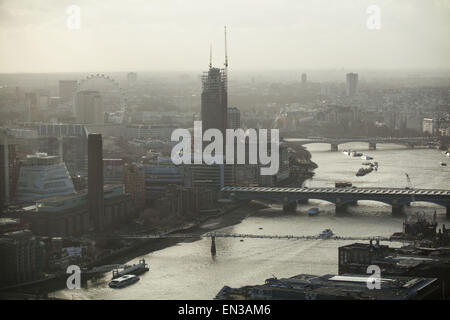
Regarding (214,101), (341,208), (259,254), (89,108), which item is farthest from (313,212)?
(89,108)

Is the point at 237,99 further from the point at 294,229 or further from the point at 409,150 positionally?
the point at 294,229

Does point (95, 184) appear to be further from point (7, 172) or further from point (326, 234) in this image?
point (326, 234)

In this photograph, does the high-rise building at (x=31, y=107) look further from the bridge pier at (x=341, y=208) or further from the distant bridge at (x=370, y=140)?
the bridge pier at (x=341, y=208)

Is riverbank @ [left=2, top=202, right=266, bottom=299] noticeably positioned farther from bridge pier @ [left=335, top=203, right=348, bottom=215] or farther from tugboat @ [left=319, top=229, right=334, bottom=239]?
tugboat @ [left=319, top=229, right=334, bottom=239]

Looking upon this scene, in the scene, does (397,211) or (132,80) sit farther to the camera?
(132,80)

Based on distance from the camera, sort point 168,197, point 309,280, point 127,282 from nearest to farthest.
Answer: point 309,280 → point 127,282 → point 168,197
